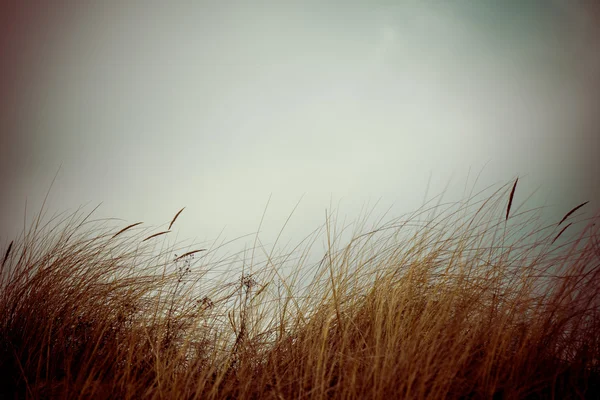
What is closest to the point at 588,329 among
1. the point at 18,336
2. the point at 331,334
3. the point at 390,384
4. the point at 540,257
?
the point at 540,257

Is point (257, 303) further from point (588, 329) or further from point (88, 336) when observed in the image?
point (588, 329)

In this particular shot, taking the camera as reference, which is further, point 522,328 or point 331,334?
point 331,334

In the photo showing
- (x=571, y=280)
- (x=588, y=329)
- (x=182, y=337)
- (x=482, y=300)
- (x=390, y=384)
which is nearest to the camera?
A: (x=390, y=384)

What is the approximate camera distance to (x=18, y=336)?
192cm

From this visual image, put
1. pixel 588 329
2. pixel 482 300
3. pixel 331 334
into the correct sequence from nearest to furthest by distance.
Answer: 1. pixel 588 329
2. pixel 482 300
3. pixel 331 334

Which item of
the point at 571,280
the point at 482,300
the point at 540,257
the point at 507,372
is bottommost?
the point at 507,372

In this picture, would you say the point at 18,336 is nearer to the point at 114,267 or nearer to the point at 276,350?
the point at 114,267

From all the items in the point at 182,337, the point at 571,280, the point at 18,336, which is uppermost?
the point at 571,280

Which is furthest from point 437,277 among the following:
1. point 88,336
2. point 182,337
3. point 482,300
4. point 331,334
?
point 88,336

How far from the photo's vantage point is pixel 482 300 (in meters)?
1.63

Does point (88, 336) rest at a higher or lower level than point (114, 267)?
lower

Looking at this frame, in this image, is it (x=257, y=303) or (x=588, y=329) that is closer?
(x=588, y=329)

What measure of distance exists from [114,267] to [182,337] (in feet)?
2.48

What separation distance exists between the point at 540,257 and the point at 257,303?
→ 145cm
